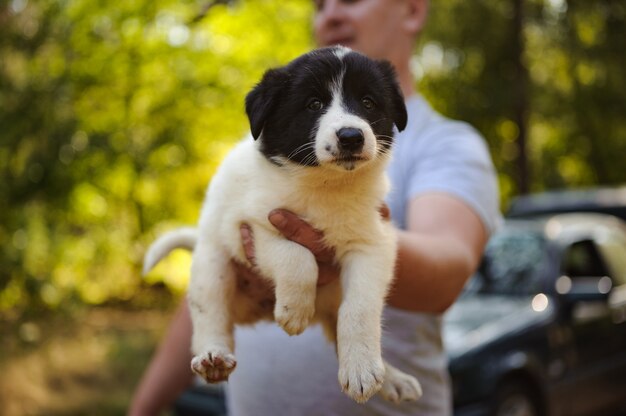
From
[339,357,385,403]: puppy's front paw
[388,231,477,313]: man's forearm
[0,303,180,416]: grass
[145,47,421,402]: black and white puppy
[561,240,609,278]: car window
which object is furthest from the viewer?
[0,303,180,416]: grass

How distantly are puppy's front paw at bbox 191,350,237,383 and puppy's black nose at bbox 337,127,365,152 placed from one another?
0.60m

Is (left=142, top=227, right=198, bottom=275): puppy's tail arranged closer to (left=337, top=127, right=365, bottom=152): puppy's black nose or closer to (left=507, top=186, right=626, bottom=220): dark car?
(left=337, top=127, right=365, bottom=152): puppy's black nose

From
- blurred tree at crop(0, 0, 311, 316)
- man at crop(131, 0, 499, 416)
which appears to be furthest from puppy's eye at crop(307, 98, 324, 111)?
man at crop(131, 0, 499, 416)

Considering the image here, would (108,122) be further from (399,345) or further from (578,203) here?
(399,345)

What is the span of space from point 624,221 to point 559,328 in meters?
7.89

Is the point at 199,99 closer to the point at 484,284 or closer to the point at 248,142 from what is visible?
the point at 484,284

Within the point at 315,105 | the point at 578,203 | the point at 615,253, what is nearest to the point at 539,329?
the point at 615,253

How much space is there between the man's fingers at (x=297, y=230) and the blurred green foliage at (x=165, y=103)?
2.07 feet

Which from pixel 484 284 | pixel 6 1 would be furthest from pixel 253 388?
pixel 6 1

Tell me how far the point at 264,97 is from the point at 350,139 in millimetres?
310

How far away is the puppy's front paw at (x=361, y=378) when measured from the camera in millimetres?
1887

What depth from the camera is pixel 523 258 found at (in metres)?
7.48

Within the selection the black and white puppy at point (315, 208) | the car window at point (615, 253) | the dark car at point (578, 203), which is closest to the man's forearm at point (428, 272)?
the black and white puppy at point (315, 208)

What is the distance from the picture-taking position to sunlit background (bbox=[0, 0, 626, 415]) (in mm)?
7457
